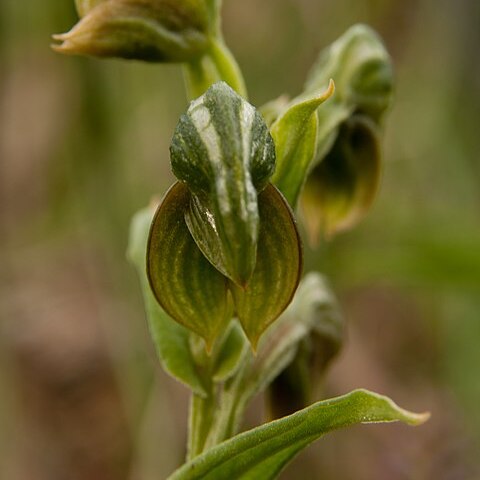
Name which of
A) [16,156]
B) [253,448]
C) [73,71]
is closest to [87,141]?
[73,71]

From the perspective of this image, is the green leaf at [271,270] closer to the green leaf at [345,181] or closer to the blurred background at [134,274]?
A: the green leaf at [345,181]

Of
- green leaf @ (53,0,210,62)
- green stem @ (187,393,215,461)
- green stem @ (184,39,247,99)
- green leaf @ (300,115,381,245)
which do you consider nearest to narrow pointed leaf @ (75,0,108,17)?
green leaf @ (53,0,210,62)

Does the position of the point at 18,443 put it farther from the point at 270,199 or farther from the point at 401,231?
the point at 270,199

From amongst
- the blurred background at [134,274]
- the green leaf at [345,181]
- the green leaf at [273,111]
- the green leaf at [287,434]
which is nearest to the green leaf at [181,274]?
the green leaf at [287,434]

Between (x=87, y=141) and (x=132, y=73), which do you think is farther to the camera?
(x=132, y=73)

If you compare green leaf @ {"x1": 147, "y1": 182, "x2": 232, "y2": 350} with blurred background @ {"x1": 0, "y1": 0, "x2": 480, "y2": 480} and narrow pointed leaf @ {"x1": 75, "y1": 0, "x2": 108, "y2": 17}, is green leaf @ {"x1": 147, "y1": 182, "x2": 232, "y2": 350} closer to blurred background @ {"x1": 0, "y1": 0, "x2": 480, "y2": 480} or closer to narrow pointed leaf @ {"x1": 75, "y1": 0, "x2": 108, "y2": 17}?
narrow pointed leaf @ {"x1": 75, "y1": 0, "x2": 108, "y2": 17}
